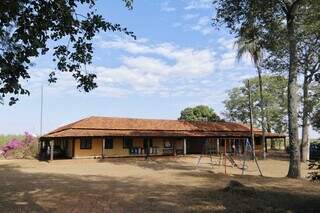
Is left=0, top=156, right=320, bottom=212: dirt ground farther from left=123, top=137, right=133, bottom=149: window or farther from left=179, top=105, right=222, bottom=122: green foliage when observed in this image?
left=179, top=105, right=222, bottom=122: green foliage

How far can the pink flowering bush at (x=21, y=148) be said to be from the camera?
40.8 meters

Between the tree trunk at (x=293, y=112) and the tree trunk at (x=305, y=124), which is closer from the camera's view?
the tree trunk at (x=293, y=112)

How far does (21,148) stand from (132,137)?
38.3 ft

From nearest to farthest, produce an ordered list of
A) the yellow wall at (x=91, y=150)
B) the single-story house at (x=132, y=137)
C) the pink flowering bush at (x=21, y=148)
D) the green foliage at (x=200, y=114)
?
the yellow wall at (x=91, y=150), the single-story house at (x=132, y=137), the pink flowering bush at (x=21, y=148), the green foliage at (x=200, y=114)

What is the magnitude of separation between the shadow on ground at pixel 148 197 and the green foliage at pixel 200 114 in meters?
55.3

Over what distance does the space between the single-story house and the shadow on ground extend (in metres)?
17.6

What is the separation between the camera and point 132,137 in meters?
40.2

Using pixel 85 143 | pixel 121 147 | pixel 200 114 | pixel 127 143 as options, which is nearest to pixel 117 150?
pixel 121 147

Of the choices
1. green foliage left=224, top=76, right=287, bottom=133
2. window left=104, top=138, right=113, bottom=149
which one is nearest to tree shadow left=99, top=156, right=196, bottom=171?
window left=104, top=138, right=113, bottom=149

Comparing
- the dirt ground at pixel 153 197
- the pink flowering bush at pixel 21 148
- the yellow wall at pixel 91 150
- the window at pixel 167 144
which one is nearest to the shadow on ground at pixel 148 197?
the dirt ground at pixel 153 197

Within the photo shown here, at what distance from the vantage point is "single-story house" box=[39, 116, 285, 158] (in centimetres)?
3800

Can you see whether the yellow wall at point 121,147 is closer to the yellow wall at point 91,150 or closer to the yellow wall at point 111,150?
the yellow wall at point 111,150

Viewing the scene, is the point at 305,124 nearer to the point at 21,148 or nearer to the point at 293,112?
the point at 293,112

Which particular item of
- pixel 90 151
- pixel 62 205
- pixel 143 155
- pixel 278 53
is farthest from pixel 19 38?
pixel 143 155
